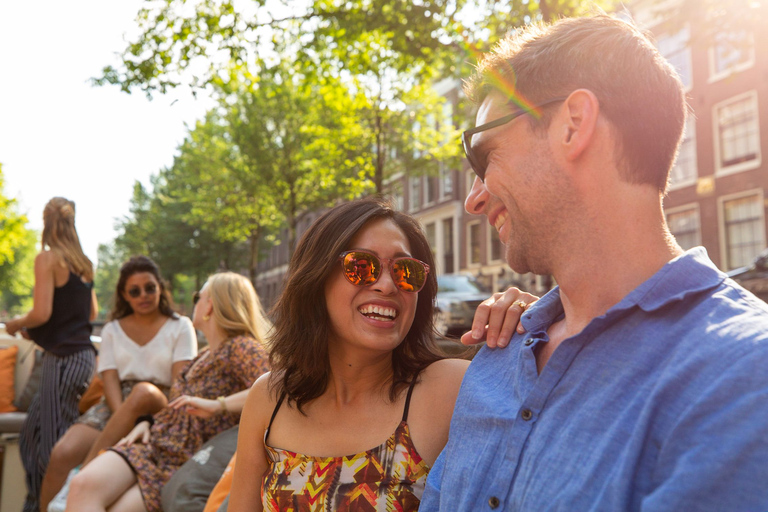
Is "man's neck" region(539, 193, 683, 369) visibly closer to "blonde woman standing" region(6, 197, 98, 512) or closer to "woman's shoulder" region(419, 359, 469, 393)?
"woman's shoulder" region(419, 359, 469, 393)

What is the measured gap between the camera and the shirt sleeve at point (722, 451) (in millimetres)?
927

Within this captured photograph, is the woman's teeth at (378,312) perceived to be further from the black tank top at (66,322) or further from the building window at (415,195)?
the building window at (415,195)

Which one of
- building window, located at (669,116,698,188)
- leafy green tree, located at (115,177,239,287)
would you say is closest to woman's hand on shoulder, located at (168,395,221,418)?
building window, located at (669,116,698,188)

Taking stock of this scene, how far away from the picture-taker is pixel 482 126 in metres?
1.57

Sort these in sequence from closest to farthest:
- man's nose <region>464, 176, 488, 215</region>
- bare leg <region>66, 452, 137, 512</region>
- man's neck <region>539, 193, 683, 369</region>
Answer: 1. man's neck <region>539, 193, 683, 369</region>
2. man's nose <region>464, 176, 488, 215</region>
3. bare leg <region>66, 452, 137, 512</region>

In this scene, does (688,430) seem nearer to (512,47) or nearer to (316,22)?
(512,47)

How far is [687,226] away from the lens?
19.5m

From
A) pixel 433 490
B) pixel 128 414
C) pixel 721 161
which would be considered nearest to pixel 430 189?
pixel 721 161

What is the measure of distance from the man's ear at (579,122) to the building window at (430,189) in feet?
105

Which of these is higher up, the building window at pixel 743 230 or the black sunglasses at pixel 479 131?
the building window at pixel 743 230

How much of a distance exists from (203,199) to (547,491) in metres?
26.4

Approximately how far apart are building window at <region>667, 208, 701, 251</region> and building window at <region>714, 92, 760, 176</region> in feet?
5.14

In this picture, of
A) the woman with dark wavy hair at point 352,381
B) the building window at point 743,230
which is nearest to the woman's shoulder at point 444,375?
the woman with dark wavy hair at point 352,381

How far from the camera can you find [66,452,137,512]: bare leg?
3086mm
